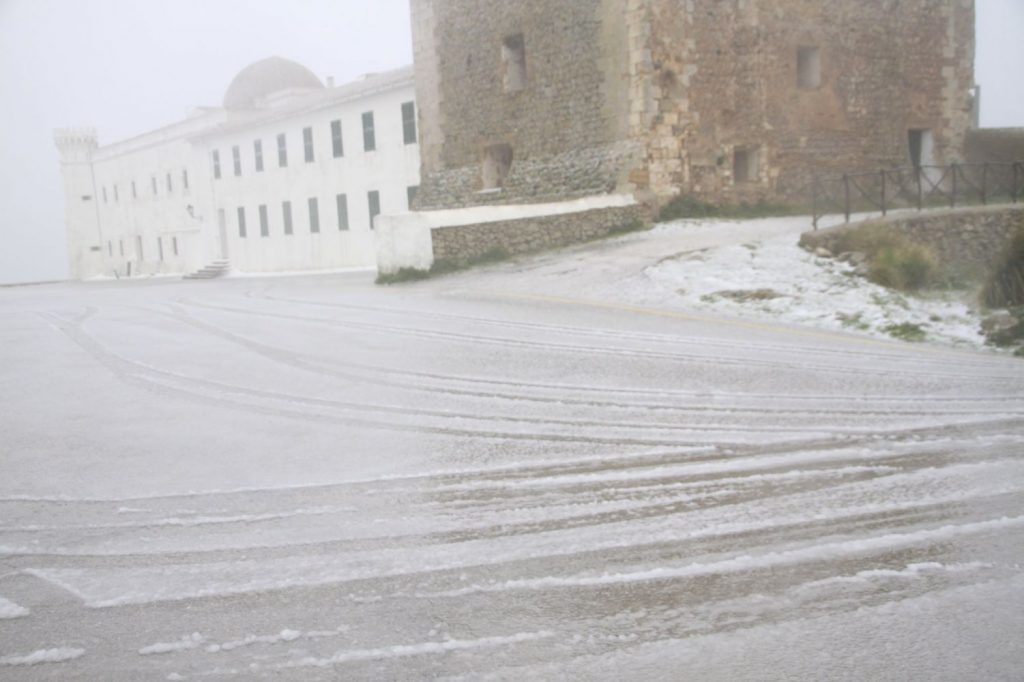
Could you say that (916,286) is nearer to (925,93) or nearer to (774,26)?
(774,26)

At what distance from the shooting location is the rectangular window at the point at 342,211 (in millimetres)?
36031

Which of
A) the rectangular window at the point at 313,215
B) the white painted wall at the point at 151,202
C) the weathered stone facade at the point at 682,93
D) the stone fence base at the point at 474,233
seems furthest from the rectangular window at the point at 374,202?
the stone fence base at the point at 474,233

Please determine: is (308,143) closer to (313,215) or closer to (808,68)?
(313,215)

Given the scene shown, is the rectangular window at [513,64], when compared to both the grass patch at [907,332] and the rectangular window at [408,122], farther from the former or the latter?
the grass patch at [907,332]

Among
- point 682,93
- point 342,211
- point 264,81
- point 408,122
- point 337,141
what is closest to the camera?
point 682,93

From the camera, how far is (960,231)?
14539 millimetres

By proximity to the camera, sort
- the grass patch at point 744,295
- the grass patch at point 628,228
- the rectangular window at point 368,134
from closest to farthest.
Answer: the grass patch at point 744,295 < the grass patch at point 628,228 < the rectangular window at point 368,134

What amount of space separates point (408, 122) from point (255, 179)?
11.8 metres

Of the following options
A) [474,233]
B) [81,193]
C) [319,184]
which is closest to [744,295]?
[474,233]

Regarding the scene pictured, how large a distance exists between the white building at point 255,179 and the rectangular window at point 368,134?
0.04 m

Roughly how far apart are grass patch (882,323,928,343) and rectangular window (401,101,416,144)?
80.1ft

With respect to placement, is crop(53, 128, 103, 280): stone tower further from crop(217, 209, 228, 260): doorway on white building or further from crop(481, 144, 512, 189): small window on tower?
crop(481, 144, 512, 189): small window on tower

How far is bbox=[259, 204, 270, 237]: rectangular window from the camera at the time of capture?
A: 40.9 meters

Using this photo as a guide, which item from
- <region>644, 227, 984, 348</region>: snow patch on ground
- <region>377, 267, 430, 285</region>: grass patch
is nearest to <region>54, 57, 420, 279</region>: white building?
<region>377, 267, 430, 285</region>: grass patch
